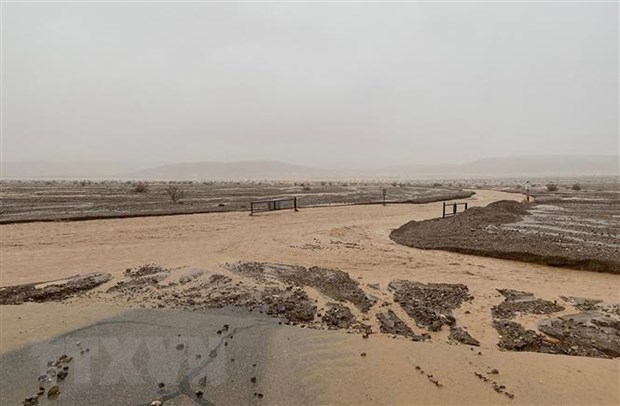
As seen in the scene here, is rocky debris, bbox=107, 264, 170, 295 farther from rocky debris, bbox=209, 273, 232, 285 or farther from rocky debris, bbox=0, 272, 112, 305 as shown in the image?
rocky debris, bbox=209, 273, 232, 285

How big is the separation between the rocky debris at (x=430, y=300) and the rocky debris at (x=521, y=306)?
75 centimetres

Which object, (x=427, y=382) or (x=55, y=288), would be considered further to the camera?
(x=55, y=288)

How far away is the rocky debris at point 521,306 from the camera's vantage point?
24.2 feet

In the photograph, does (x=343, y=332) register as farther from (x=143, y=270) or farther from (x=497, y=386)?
(x=143, y=270)

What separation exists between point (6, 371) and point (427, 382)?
20.2 ft

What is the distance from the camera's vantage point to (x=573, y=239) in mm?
14516

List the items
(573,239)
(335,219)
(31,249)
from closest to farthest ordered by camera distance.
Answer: (31,249), (573,239), (335,219)

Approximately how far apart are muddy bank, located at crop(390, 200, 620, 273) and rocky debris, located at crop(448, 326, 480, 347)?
6.87 m

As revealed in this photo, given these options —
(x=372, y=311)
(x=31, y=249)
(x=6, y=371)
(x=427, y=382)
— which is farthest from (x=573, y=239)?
(x=31, y=249)

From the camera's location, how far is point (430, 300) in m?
8.01

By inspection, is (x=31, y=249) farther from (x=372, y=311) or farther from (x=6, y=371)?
(x=372, y=311)

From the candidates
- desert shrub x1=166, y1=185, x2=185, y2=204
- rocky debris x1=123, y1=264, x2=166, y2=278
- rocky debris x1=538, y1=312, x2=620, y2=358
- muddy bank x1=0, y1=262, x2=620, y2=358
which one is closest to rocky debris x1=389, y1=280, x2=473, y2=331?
muddy bank x1=0, y1=262, x2=620, y2=358

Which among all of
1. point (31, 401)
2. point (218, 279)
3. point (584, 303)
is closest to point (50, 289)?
point (218, 279)

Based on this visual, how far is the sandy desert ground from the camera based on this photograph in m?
4.82
